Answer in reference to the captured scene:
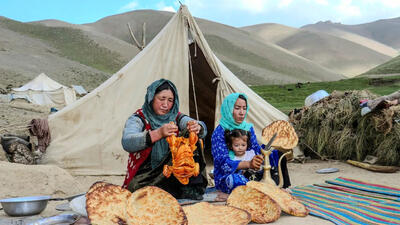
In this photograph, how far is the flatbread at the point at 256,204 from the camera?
2430 millimetres

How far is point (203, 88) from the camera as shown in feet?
18.2

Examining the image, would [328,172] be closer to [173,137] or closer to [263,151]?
[263,151]

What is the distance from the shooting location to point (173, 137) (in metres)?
2.49

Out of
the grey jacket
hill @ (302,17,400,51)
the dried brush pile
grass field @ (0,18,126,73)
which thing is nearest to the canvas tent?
the dried brush pile

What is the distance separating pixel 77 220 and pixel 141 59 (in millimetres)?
2893

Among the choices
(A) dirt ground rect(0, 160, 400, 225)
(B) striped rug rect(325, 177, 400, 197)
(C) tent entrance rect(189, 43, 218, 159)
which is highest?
(C) tent entrance rect(189, 43, 218, 159)

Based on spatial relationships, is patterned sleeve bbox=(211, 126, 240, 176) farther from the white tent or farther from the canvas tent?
the white tent

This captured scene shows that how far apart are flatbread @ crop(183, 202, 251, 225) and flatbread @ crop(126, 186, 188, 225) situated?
0.13 m

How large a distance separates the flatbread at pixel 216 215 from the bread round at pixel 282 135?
720 millimetres

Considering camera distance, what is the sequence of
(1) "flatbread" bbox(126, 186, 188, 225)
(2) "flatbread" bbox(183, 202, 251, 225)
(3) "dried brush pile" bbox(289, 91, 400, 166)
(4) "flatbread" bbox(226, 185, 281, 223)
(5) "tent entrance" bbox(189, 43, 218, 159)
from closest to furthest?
1. (1) "flatbread" bbox(126, 186, 188, 225)
2. (2) "flatbread" bbox(183, 202, 251, 225)
3. (4) "flatbread" bbox(226, 185, 281, 223)
4. (3) "dried brush pile" bbox(289, 91, 400, 166)
5. (5) "tent entrance" bbox(189, 43, 218, 159)

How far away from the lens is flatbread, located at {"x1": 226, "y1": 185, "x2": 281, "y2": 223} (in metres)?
2.43

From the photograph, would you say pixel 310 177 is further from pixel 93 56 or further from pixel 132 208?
pixel 93 56

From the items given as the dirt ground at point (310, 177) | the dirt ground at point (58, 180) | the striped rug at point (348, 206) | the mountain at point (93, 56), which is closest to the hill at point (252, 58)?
the mountain at point (93, 56)

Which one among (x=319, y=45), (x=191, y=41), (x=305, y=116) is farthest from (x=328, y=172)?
(x=319, y=45)
